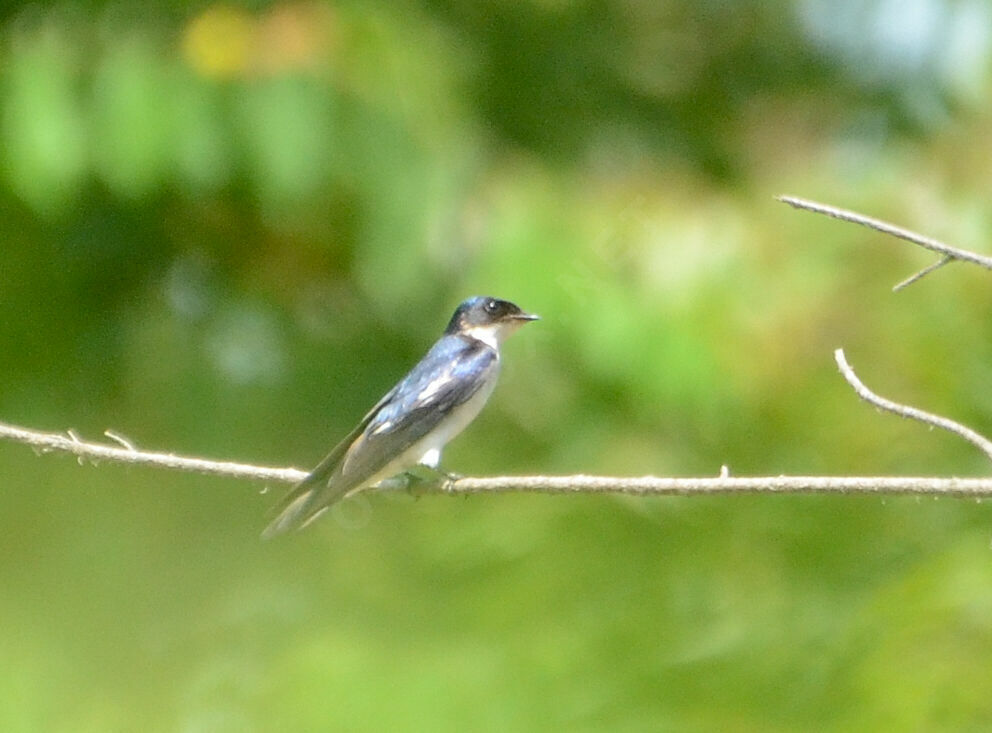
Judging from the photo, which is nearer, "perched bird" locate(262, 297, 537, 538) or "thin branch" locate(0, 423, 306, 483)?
"thin branch" locate(0, 423, 306, 483)

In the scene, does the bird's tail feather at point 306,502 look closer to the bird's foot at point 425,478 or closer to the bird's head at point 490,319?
the bird's foot at point 425,478

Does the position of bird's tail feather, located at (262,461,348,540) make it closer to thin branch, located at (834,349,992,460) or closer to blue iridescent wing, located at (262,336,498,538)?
blue iridescent wing, located at (262,336,498,538)

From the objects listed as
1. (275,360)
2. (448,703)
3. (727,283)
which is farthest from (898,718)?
(275,360)

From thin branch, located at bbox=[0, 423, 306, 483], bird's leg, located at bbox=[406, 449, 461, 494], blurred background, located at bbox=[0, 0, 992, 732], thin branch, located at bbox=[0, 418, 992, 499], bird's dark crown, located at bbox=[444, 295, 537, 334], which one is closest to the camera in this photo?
thin branch, located at bbox=[0, 418, 992, 499]

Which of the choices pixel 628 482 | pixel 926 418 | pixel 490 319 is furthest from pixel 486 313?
pixel 926 418

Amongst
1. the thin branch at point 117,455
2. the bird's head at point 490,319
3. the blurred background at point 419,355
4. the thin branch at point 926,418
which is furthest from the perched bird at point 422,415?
the thin branch at point 926,418

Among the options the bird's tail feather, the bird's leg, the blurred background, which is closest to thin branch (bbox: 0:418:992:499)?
the bird's tail feather

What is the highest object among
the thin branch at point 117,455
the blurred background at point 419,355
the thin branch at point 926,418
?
the thin branch at point 926,418
